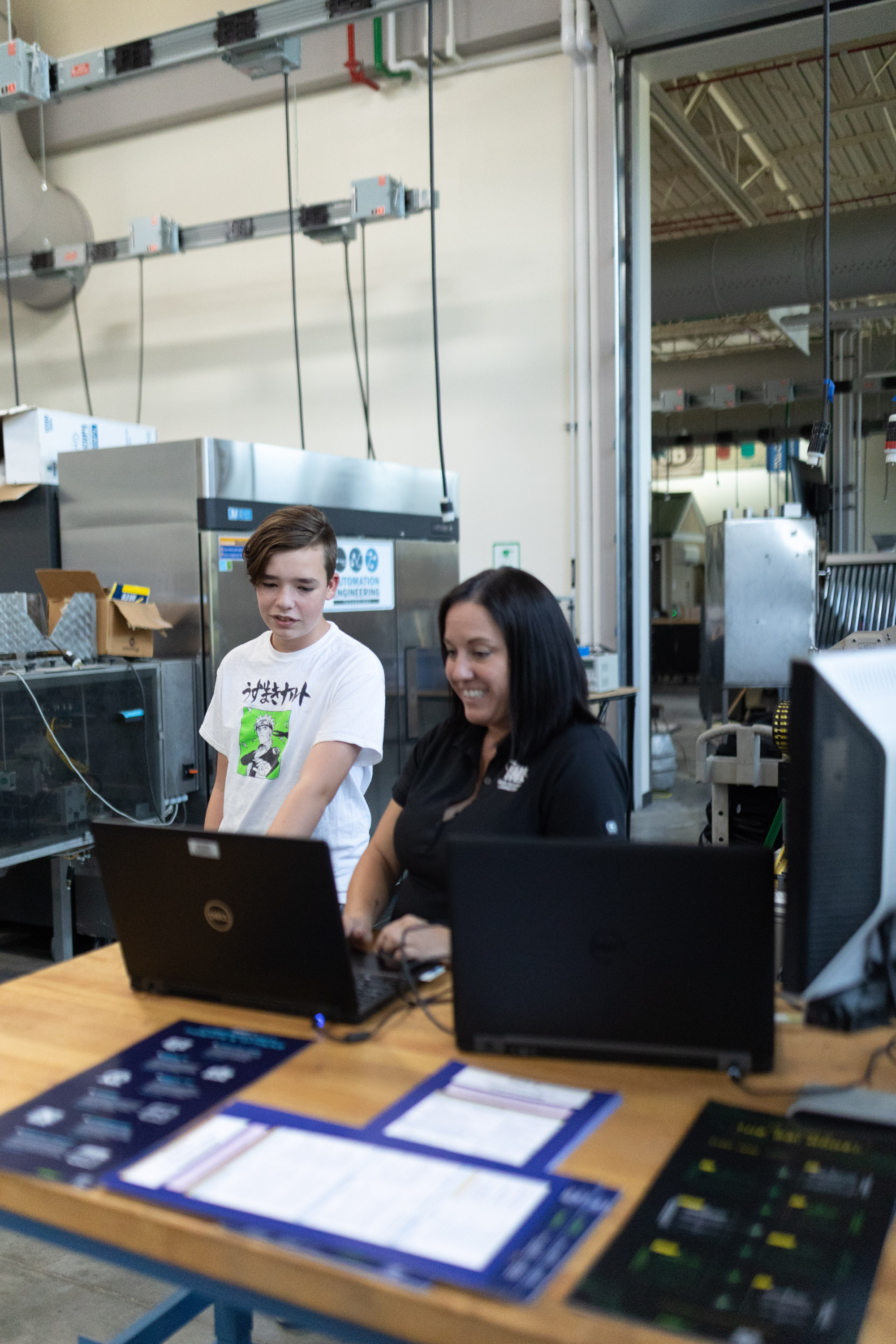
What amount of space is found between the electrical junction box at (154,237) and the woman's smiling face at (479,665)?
12.9 feet

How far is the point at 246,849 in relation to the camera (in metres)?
1.16

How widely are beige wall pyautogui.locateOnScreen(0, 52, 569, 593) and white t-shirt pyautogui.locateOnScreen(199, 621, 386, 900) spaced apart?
312 cm

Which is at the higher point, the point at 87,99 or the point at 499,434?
the point at 87,99

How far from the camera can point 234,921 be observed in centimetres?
121

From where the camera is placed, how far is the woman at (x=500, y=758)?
4.93ft

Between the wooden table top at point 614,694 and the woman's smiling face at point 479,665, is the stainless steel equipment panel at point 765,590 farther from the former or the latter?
the woman's smiling face at point 479,665

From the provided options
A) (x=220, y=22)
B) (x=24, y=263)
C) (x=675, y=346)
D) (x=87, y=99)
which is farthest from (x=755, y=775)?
(x=675, y=346)

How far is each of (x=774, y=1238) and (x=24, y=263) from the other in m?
5.66

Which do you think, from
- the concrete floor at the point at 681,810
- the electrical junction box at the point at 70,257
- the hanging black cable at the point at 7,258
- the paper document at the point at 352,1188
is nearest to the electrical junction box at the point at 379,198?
the hanging black cable at the point at 7,258

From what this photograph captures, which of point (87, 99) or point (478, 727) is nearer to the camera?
point (478, 727)

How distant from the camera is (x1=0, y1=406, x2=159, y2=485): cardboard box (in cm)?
386

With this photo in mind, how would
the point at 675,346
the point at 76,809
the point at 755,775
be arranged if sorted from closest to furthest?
the point at 755,775 → the point at 76,809 → the point at 675,346

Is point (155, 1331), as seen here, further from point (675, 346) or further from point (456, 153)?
point (675, 346)

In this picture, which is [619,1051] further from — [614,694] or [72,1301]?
[614,694]
